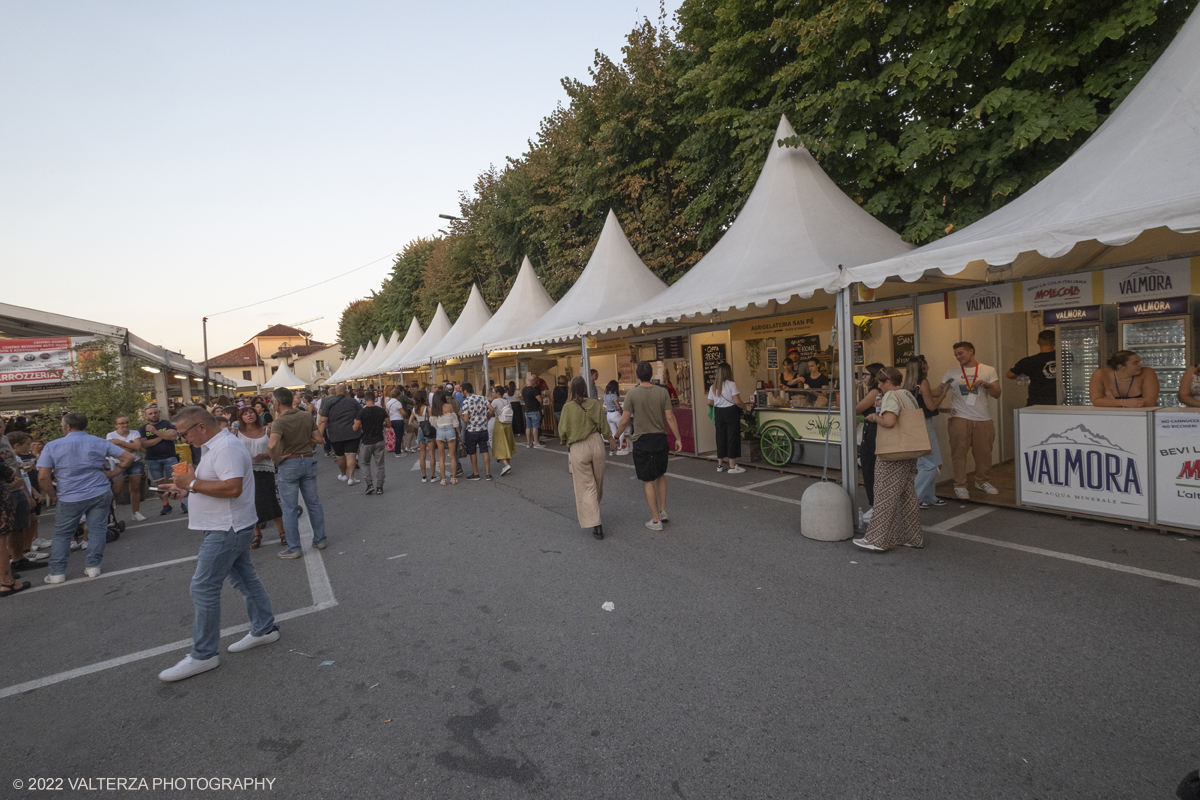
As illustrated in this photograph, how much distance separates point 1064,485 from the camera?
226 inches

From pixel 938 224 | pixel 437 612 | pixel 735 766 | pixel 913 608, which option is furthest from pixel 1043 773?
pixel 938 224

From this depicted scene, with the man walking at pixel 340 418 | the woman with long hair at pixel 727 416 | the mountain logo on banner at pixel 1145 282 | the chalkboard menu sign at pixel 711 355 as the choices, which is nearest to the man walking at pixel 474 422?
the man walking at pixel 340 418

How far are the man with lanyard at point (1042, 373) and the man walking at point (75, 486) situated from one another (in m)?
10.9

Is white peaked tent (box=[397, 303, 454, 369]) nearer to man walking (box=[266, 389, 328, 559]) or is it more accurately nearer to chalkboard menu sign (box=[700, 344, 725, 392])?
chalkboard menu sign (box=[700, 344, 725, 392])

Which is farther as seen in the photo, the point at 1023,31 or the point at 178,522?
the point at 178,522

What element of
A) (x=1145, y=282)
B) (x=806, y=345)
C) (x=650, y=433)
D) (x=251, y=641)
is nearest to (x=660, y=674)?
(x=251, y=641)

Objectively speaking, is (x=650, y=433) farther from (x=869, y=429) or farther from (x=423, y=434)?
(x=423, y=434)

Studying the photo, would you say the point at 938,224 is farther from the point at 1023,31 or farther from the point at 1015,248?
the point at 1015,248

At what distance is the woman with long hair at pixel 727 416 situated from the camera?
9.16 meters

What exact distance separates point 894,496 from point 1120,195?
288 centimetres

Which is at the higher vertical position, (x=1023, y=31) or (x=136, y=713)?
(x=1023, y=31)

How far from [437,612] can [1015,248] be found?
18.0 feet

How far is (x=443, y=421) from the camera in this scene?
10.0 metres

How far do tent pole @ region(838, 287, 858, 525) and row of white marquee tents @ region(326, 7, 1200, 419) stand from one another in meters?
0.04
